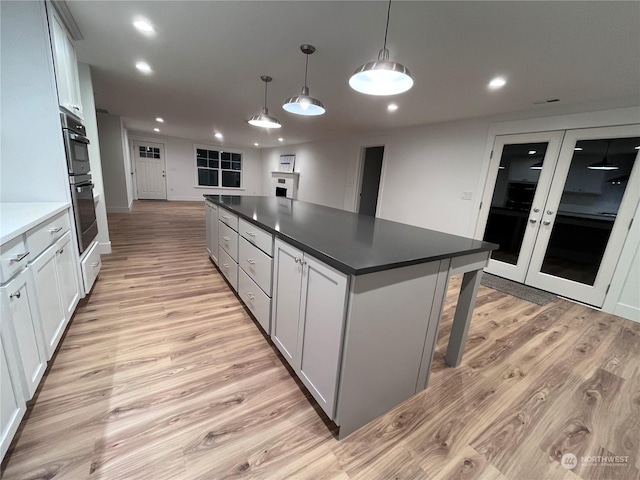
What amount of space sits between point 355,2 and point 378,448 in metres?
2.54

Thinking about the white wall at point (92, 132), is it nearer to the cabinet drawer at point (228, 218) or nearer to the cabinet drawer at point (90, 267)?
the cabinet drawer at point (90, 267)

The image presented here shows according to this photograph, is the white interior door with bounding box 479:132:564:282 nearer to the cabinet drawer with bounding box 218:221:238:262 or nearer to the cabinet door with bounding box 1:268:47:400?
the cabinet drawer with bounding box 218:221:238:262

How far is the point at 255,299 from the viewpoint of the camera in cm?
204

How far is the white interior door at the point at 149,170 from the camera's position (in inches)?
340

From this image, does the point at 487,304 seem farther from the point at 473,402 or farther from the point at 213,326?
the point at 213,326

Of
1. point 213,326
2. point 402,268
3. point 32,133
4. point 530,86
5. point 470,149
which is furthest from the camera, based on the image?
point 470,149

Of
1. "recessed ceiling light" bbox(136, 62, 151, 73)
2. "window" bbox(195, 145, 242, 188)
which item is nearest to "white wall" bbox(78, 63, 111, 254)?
"recessed ceiling light" bbox(136, 62, 151, 73)

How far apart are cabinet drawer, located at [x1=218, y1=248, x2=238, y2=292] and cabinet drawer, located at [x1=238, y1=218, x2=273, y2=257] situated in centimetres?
43

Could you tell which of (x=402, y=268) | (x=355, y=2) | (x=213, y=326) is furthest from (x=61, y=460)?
(x=355, y=2)

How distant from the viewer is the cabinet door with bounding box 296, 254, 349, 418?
1.13 m

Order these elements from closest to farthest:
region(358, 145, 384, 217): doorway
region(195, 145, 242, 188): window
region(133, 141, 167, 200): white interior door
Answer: region(358, 145, 384, 217): doorway, region(133, 141, 167, 200): white interior door, region(195, 145, 242, 188): window

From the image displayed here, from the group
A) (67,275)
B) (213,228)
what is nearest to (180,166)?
(213,228)

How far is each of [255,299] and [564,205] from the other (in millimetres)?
3792

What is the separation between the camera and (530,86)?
8.54 feet
